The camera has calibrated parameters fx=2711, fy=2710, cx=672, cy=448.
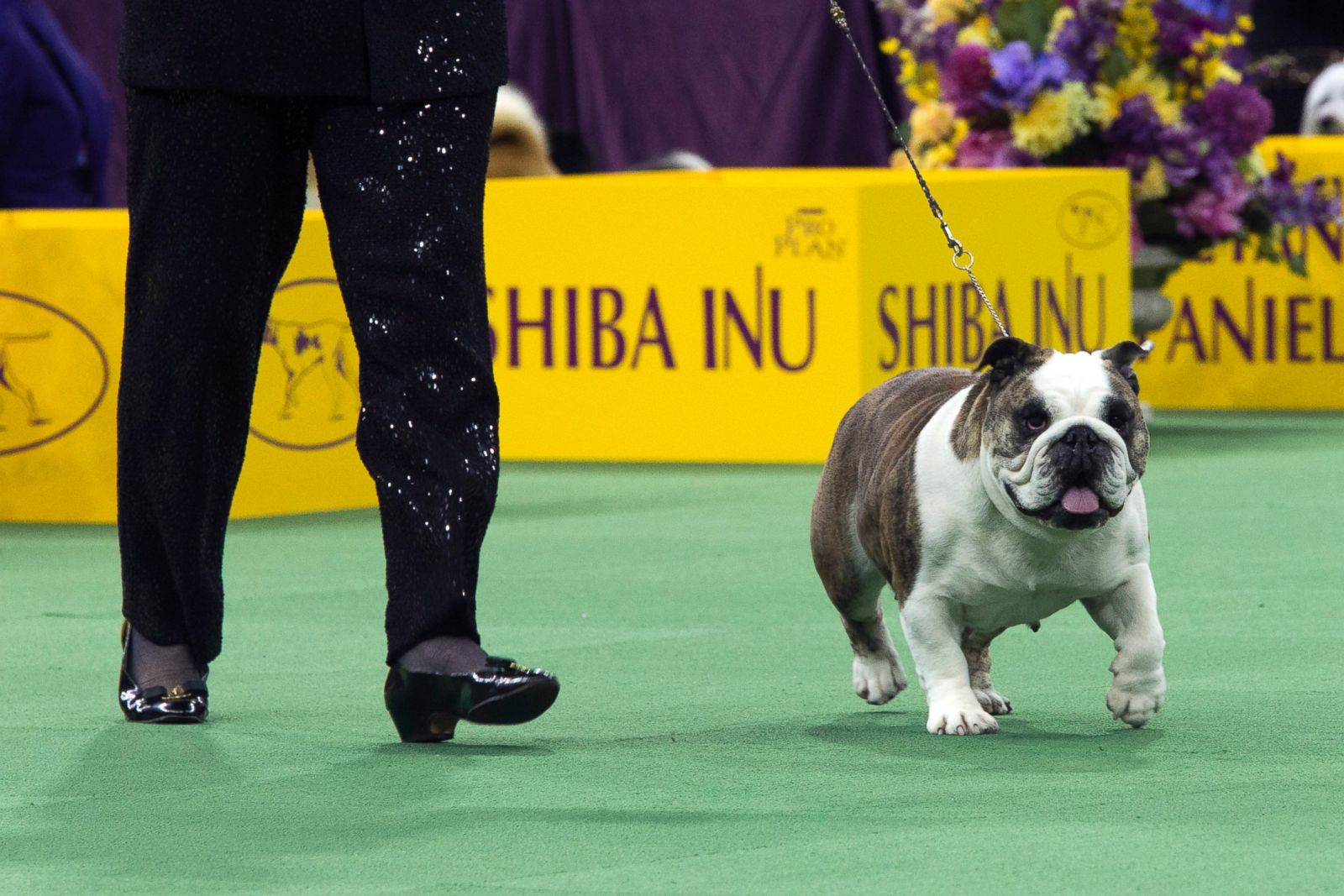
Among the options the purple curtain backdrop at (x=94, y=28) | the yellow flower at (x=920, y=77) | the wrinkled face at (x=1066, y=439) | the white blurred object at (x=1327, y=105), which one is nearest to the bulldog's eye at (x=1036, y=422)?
the wrinkled face at (x=1066, y=439)

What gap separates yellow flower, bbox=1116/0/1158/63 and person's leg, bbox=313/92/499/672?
5.49 metres

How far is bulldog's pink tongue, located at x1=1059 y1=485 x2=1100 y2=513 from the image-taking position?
3.32m

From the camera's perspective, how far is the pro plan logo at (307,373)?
6.50 m

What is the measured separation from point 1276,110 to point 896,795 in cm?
1080

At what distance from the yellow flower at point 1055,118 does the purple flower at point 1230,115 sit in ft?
1.35

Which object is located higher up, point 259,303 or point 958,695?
point 259,303

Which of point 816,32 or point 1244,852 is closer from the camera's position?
point 1244,852

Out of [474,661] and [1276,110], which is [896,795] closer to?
[474,661]

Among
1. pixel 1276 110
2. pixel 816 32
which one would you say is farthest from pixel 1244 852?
pixel 1276 110

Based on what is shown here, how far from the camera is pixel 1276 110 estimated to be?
43.6 ft

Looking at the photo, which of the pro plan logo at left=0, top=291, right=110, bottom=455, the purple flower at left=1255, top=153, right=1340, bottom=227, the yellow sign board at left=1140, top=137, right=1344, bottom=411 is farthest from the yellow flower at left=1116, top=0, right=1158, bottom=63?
the pro plan logo at left=0, top=291, right=110, bottom=455

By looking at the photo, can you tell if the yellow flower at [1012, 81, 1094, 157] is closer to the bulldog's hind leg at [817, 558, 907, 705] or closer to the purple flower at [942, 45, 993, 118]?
the purple flower at [942, 45, 993, 118]

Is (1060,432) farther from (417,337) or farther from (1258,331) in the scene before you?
(1258,331)

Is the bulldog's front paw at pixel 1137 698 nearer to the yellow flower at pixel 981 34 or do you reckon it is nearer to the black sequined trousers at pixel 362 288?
the black sequined trousers at pixel 362 288
